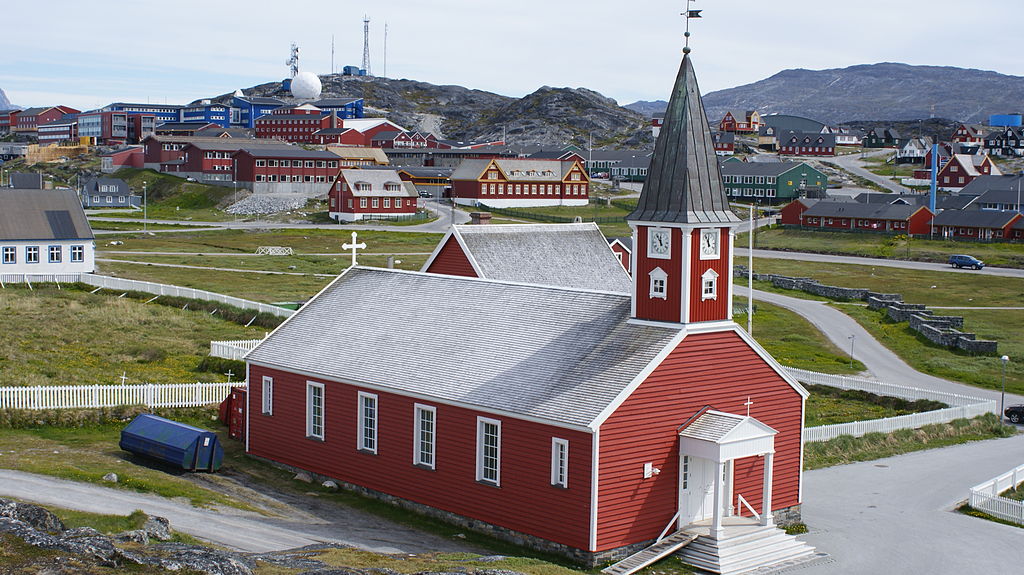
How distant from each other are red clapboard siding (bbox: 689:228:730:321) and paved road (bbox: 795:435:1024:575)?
6.33 meters

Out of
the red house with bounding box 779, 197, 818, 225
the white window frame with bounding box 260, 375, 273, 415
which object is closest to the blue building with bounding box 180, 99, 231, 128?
the red house with bounding box 779, 197, 818, 225

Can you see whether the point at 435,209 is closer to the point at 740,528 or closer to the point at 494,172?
the point at 494,172

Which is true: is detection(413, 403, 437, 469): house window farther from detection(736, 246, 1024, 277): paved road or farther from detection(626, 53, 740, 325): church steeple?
detection(736, 246, 1024, 277): paved road

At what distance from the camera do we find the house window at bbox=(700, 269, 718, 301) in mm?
26969

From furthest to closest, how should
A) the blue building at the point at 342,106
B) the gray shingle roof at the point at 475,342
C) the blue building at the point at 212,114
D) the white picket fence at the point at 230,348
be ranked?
the blue building at the point at 342,106
the blue building at the point at 212,114
the white picket fence at the point at 230,348
the gray shingle roof at the point at 475,342

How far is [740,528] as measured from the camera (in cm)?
2647

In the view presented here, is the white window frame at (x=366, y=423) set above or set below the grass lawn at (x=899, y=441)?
above

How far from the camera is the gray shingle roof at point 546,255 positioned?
40.3 meters

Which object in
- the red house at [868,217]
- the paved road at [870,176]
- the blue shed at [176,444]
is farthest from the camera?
the paved road at [870,176]

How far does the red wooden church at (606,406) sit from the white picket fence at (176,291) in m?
24.2

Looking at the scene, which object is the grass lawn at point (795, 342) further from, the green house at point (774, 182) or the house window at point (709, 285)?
the green house at point (774, 182)

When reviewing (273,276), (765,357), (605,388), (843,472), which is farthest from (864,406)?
(273,276)

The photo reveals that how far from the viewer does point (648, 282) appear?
2730cm

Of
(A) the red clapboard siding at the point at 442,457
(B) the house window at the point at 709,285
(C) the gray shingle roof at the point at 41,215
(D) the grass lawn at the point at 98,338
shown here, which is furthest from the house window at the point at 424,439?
(C) the gray shingle roof at the point at 41,215
